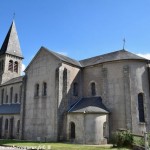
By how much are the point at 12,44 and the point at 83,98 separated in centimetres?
2797

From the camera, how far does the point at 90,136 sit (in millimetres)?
23844

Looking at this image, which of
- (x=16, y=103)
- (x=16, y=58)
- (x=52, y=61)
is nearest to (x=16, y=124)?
(x=16, y=103)

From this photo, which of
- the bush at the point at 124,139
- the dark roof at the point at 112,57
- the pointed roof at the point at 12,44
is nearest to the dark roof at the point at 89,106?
the bush at the point at 124,139

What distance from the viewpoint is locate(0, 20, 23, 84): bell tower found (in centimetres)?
4728

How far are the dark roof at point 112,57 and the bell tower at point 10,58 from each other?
21623 millimetres

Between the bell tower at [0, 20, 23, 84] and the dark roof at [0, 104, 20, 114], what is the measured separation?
814 cm

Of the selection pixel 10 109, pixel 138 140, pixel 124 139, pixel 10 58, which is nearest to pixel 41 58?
pixel 10 109

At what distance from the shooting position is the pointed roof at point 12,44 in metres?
48.7

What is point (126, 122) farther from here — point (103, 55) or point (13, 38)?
point (13, 38)

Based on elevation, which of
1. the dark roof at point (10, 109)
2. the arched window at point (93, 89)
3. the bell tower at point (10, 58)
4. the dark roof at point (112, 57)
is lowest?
the dark roof at point (10, 109)

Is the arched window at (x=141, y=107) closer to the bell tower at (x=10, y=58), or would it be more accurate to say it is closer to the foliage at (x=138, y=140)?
the foliage at (x=138, y=140)

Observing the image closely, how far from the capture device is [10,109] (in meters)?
36.6

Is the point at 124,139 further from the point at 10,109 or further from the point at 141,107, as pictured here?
the point at 10,109

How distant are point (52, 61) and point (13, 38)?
26055 mm
